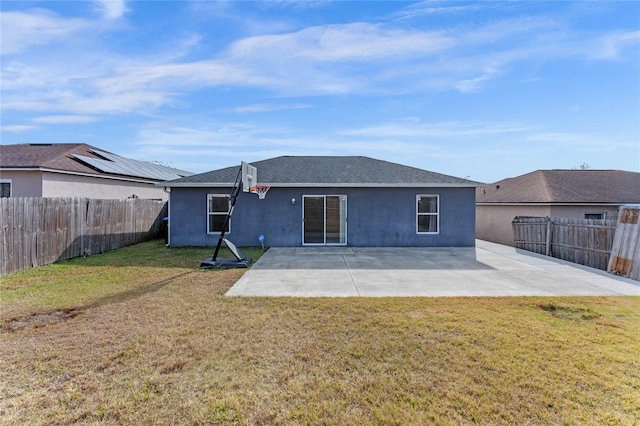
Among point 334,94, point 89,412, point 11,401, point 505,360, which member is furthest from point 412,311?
point 334,94

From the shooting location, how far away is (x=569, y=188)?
1474 cm

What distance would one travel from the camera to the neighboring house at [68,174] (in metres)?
12.6

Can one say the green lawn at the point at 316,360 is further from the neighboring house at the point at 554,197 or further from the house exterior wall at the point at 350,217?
the neighboring house at the point at 554,197

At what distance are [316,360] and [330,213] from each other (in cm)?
935

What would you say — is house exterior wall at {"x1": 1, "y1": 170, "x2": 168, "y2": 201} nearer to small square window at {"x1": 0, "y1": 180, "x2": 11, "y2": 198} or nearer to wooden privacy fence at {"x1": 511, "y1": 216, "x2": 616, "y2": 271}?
small square window at {"x1": 0, "y1": 180, "x2": 11, "y2": 198}

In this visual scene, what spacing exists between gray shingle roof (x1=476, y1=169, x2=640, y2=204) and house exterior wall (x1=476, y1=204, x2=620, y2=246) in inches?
12.2

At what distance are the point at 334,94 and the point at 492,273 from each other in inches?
446

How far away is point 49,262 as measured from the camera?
9.03 meters

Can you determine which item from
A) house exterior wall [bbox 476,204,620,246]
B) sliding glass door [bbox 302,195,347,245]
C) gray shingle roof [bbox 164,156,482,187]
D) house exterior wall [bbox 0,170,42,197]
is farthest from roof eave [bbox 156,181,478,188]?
house exterior wall [bbox 0,170,42,197]

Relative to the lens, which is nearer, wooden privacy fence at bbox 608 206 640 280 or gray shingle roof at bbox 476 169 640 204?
wooden privacy fence at bbox 608 206 640 280

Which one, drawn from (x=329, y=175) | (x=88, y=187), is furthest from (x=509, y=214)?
(x=88, y=187)

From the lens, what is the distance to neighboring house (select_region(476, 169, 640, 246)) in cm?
1364

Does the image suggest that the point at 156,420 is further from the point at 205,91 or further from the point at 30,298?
the point at 205,91

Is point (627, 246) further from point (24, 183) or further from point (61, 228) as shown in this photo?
point (24, 183)
